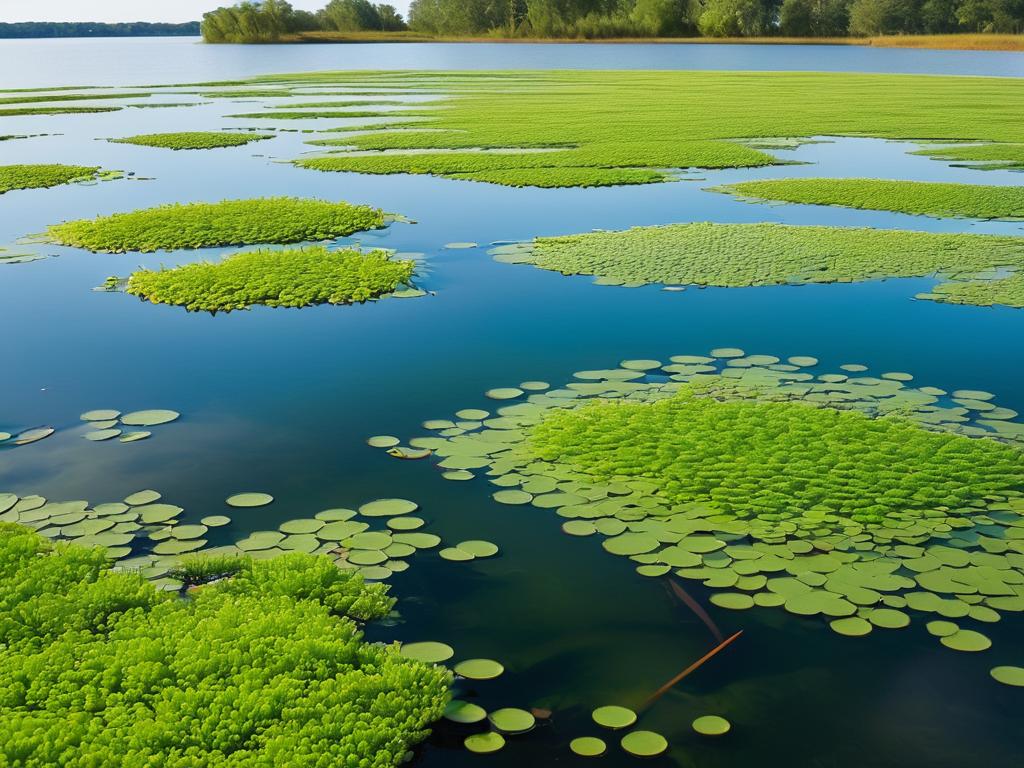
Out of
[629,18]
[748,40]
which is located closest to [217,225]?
[748,40]

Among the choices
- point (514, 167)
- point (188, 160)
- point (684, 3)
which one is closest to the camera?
point (514, 167)

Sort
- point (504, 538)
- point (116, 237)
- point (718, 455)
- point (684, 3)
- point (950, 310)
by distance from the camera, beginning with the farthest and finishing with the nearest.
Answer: point (684, 3)
point (116, 237)
point (950, 310)
point (718, 455)
point (504, 538)

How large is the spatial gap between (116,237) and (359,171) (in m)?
6.81

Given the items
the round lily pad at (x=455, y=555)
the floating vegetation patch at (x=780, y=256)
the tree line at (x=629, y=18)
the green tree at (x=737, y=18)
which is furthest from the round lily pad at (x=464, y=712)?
the green tree at (x=737, y=18)

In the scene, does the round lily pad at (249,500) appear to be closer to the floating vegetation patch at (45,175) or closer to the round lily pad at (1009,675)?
the round lily pad at (1009,675)

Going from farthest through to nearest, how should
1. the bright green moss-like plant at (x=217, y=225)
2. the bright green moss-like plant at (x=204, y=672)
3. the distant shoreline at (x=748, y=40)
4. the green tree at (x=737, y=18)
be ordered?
the green tree at (x=737, y=18) → the distant shoreline at (x=748, y=40) → the bright green moss-like plant at (x=217, y=225) → the bright green moss-like plant at (x=204, y=672)

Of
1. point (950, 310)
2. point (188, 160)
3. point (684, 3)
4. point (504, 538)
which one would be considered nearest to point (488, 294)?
point (950, 310)

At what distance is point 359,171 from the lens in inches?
731

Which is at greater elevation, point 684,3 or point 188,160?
point 684,3

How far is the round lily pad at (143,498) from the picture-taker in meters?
5.18

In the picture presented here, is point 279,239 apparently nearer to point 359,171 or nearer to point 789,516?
point 359,171

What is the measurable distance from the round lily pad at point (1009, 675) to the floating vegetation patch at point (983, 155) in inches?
625

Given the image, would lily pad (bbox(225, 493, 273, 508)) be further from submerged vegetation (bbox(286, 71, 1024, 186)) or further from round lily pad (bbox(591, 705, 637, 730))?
submerged vegetation (bbox(286, 71, 1024, 186))

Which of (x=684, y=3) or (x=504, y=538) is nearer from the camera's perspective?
(x=504, y=538)
